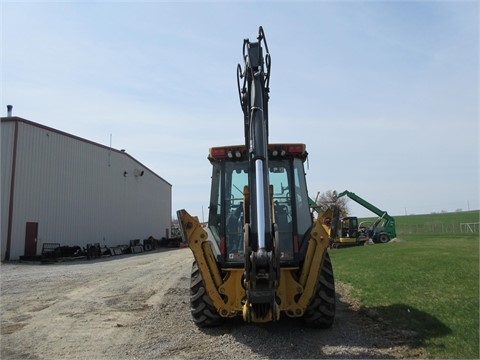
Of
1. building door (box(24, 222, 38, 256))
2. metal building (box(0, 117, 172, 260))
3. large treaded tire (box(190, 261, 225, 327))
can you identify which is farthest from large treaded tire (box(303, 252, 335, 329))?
building door (box(24, 222, 38, 256))

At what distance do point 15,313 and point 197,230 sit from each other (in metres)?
5.41

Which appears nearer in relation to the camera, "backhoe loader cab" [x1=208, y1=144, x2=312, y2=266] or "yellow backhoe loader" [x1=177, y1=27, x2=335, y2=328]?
"yellow backhoe loader" [x1=177, y1=27, x2=335, y2=328]

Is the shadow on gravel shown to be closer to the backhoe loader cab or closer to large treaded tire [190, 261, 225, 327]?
large treaded tire [190, 261, 225, 327]

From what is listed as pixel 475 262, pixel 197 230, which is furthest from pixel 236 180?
pixel 475 262

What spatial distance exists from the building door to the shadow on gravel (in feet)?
75.7

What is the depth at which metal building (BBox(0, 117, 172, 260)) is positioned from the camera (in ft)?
88.1

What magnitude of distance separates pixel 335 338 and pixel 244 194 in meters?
2.67

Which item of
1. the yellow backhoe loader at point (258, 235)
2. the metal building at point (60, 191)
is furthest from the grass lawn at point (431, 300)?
the metal building at point (60, 191)

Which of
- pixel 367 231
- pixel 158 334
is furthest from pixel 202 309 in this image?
pixel 367 231

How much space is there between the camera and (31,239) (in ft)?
91.0

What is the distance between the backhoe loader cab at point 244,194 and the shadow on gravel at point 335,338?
139cm

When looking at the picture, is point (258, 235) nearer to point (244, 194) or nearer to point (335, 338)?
point (244, 194)

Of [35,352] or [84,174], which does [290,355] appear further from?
[84,174]

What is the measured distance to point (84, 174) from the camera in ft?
113
